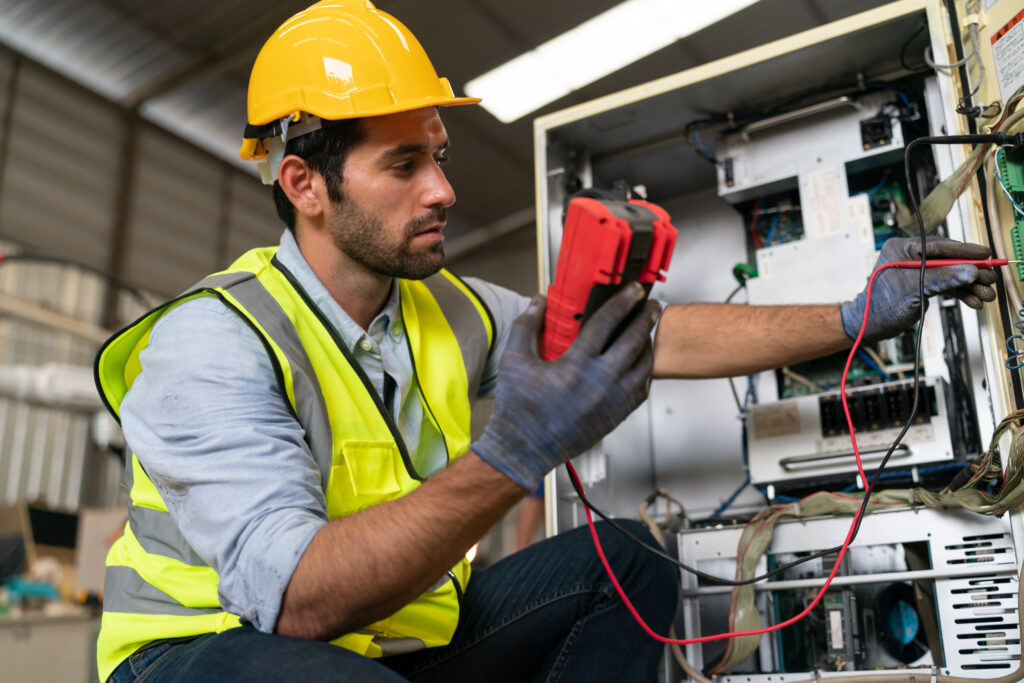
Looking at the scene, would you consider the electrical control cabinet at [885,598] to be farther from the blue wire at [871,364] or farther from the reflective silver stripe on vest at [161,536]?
the reflective silver stripe on vest at [161,536]

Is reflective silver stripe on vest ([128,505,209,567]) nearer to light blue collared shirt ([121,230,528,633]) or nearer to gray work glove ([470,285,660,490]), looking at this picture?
light blue collared shirt ([121,230,528,633])

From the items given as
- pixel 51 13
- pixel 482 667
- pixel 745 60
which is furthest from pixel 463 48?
pixel 482 667

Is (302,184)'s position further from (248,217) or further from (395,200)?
(248,217)

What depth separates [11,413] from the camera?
4.72 m

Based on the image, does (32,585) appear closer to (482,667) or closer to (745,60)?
(482,667)

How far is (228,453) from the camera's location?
2.89 ft

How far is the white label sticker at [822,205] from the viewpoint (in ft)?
5.16

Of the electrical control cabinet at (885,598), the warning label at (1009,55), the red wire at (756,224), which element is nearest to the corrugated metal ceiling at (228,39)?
the red wire at (756,224)

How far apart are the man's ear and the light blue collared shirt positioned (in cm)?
25

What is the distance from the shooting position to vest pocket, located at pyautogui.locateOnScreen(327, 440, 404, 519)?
103 cm

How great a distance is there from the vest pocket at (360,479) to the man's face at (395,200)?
26cm

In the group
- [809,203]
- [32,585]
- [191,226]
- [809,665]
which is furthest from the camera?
[191,226]

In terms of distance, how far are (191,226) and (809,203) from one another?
486 cm

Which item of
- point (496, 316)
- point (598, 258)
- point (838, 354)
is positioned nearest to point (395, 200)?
point (496, 316)
